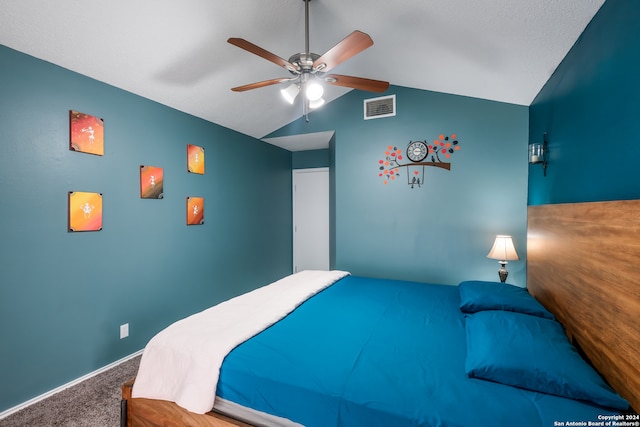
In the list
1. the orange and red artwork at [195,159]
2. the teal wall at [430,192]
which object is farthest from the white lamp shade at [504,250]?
the orange and red artwork at [195,159]

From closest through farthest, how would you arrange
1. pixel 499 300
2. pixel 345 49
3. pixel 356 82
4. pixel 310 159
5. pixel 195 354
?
1. pixel 195 354
2. pixel 345 49
3. pixel 499 300
4. pixel 356 82
5. pixel 310 159

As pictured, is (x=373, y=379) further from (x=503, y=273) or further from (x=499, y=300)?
(x=503, y=273)

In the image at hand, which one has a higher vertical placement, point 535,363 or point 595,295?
point 595,295

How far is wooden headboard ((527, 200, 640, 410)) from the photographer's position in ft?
3.28

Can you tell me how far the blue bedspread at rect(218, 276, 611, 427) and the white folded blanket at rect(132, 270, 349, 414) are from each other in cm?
6

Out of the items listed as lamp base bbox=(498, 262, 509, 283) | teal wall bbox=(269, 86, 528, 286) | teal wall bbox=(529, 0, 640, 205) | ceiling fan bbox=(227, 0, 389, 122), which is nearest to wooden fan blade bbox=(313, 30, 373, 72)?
ceiling fan bbox=(227, 0, 389, 122)

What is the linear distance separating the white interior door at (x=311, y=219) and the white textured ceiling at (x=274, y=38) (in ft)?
7.07

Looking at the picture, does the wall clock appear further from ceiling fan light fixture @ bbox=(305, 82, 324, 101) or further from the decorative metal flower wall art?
ceiling fan light fixture @ bbox=(305, 82, 324, 101)

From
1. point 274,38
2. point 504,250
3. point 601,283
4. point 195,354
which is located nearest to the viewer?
point 601,283

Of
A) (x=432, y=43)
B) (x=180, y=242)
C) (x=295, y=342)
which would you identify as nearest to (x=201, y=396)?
(x=295, y=342)

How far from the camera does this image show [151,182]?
2.74m

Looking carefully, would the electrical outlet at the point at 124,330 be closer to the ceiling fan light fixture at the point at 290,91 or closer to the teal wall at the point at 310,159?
the ceiling fan light fixture at the point at 290,91

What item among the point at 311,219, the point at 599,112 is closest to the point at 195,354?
the point at 599,112

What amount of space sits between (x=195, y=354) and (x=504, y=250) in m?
2.74
